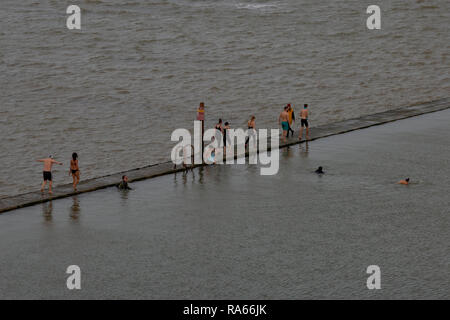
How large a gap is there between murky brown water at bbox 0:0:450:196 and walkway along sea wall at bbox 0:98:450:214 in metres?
2.86

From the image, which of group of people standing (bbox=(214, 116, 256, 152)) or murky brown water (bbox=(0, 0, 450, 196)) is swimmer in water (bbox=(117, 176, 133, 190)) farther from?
group of people standing (bbox=(214, 116, 256, 152))

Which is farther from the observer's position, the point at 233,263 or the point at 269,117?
the point at 269,117

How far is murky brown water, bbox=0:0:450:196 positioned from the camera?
40375 mm

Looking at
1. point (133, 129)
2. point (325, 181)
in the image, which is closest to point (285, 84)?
point (133, 129)

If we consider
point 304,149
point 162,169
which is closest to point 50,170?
point 162,169

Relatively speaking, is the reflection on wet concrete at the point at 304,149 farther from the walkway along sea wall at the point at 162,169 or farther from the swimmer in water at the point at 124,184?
the swimmer in water at the point at 124,184

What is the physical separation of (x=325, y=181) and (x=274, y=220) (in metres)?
4.85

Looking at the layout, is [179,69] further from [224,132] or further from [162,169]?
[162,169]

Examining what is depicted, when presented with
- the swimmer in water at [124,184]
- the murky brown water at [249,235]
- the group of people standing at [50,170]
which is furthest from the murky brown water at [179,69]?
the murky brown water at [249,235]

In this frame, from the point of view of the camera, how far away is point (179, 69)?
186 ft

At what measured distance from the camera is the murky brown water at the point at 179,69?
4038 centimetres

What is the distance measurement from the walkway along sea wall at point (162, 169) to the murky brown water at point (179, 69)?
2.86 metres

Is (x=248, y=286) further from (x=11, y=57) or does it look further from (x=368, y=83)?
(x=11, y=57)
